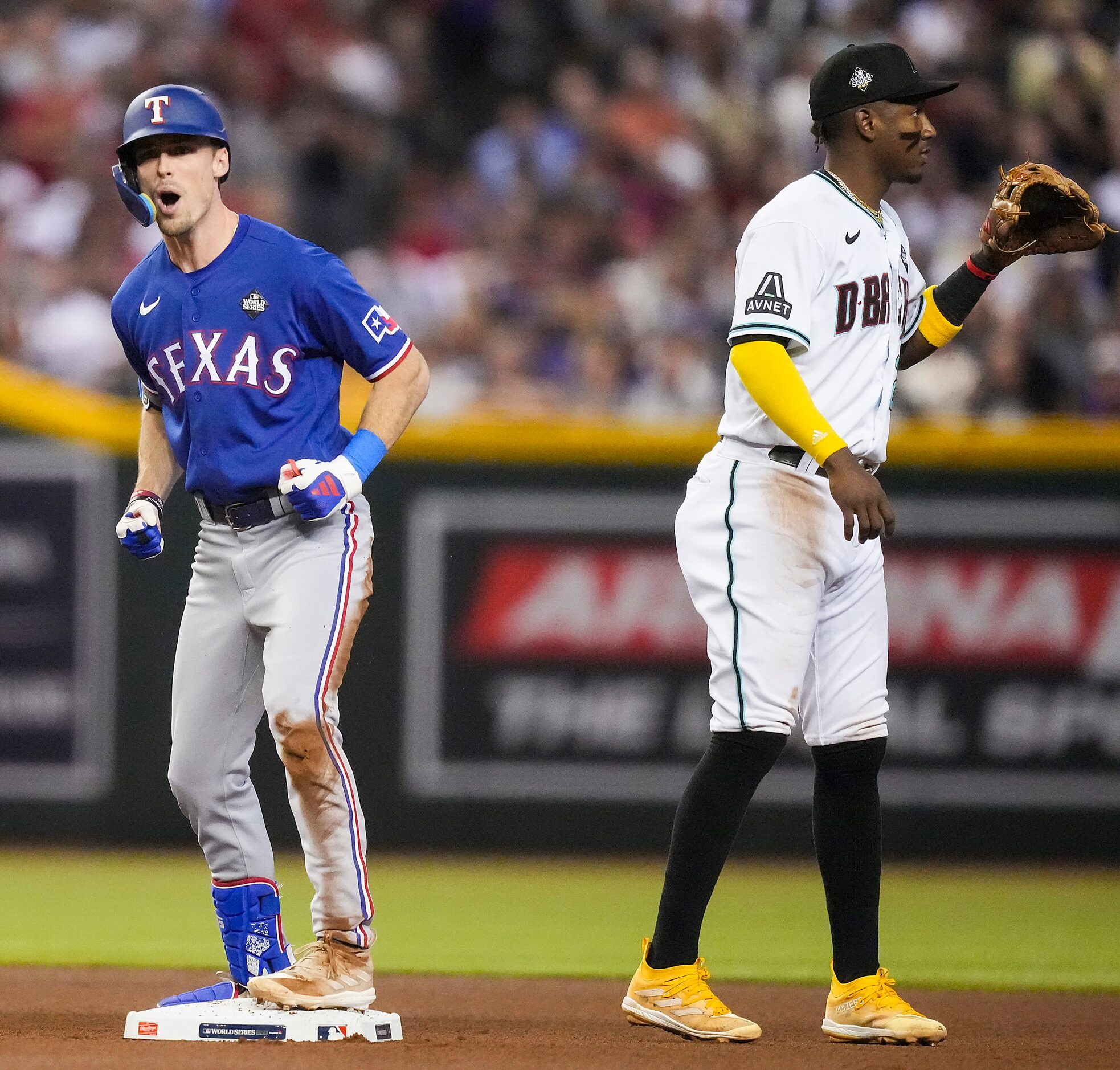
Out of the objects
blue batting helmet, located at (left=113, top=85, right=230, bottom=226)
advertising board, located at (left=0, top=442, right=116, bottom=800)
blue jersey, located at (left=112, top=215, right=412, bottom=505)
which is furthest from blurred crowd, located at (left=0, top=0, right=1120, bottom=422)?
blue batting helmet, located at (left=113, top=85, right=230, bottom=226)

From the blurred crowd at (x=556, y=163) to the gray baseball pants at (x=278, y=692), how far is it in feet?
14.5

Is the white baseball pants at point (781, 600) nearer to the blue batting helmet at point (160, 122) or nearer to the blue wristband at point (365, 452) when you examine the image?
the blue wristband at point (365, 452)

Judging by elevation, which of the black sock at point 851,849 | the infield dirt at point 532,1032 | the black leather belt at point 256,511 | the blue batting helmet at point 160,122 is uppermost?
the blue batting helmet at point 160,122

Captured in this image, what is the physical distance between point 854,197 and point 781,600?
97 centimetres

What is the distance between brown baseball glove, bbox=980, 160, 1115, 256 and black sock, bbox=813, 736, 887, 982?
1.29 m

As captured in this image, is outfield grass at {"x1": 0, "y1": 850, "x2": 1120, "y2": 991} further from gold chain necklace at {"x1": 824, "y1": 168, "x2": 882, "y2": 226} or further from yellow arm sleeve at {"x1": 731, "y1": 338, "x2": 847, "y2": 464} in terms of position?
gold chain necklace at {"x1": 824, "y1": 168, "x2": 882, "y2": 226}

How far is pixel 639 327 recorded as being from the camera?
983 centimetres

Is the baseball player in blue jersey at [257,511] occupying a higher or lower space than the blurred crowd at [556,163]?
lower

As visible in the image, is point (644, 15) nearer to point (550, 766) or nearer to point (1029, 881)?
point (550, 766)

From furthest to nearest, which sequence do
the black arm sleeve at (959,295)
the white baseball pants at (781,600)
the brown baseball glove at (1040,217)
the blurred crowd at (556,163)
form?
the blurred crowd at (556,163), the black arm sleeve at (959,295), the brown baseball glove at (1040,217), the white baseball pants at (781,600)

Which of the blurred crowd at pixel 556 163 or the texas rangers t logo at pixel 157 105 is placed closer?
the texas rangers t logo at pixel 157 105

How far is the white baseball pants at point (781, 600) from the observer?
13.7 feet

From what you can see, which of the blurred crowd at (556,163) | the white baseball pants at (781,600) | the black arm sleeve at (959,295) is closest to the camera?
the white baseball pants at (781,600)

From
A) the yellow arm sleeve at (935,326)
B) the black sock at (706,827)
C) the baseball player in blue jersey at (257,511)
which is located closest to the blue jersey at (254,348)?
the baseball player in blue jersey at (257,511)
